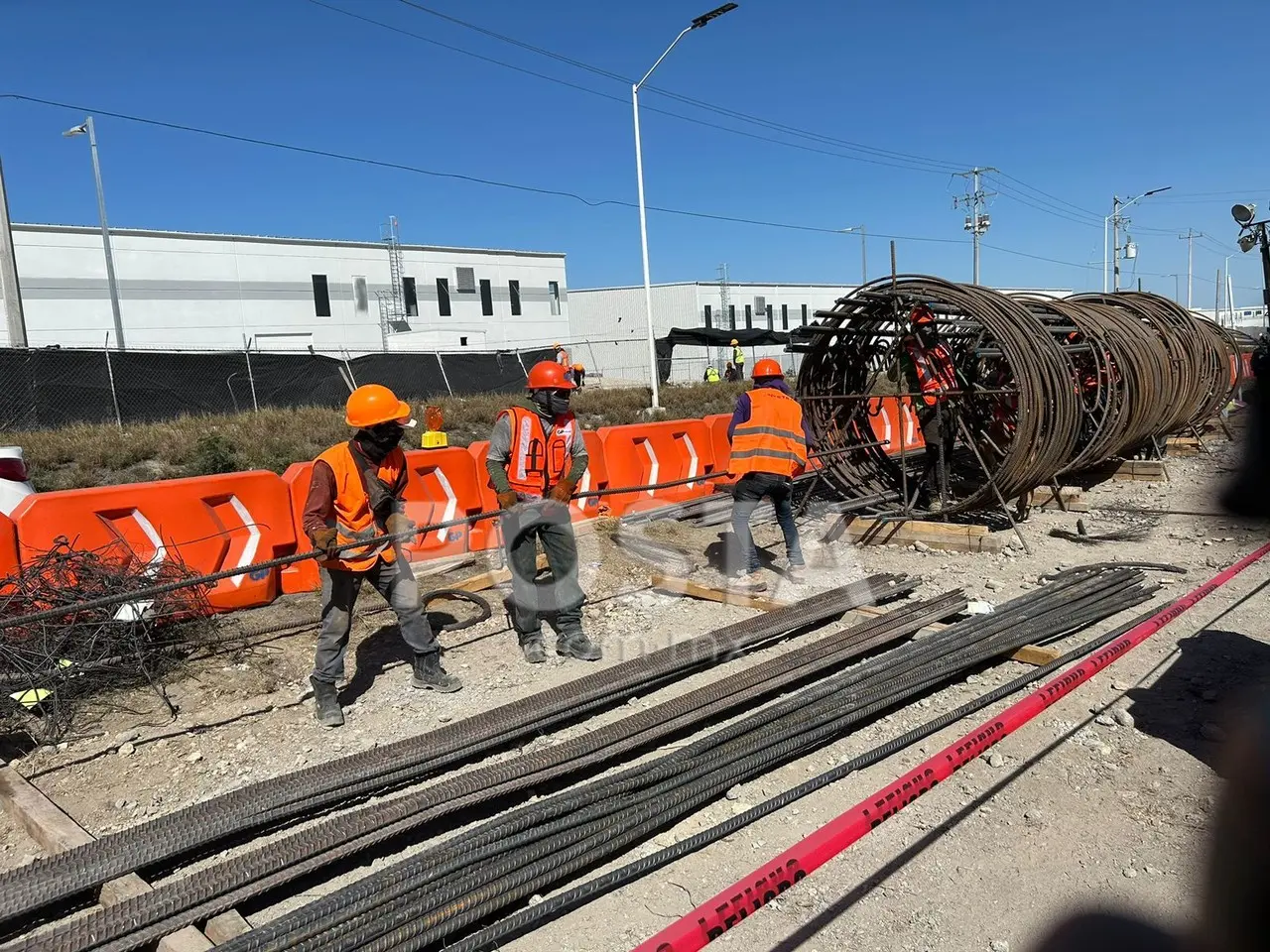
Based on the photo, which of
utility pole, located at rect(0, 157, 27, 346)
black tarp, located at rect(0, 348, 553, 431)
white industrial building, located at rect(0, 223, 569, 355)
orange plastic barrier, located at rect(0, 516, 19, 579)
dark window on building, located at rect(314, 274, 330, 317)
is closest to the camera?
orange plastic barrier, located at rect(0, 516, 19, 579)

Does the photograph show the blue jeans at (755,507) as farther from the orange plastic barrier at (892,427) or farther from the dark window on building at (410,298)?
the dark window on building at (410,298)

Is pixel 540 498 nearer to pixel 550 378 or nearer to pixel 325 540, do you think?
pixel 550 378

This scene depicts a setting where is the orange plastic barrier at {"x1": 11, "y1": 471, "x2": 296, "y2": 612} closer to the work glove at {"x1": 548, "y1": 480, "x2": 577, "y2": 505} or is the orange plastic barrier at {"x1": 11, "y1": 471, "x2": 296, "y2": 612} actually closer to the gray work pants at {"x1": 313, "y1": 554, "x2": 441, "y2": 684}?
the gray work pants at {"x1": 313, "y1": 554, "x2": 441, "y2": 684}

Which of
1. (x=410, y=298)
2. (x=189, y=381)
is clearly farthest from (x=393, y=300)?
(x=189, y=381)

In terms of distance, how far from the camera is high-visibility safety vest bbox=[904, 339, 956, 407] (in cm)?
935

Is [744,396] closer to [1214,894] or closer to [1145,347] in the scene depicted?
[1214,894]

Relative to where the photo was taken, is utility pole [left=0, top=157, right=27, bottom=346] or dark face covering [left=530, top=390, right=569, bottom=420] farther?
utility pole [left=0, top=157, right=27, bottom=346]

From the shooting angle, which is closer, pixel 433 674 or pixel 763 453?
pixel 433 674

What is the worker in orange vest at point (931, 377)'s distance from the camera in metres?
9.20

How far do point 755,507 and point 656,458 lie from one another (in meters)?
2.91

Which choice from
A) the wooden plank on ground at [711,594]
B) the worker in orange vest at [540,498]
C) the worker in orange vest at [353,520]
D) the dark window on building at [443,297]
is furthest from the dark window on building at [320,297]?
the worker in orange vest at [353,520]

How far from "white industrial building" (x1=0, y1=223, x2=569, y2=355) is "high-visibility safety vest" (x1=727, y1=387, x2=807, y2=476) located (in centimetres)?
2397

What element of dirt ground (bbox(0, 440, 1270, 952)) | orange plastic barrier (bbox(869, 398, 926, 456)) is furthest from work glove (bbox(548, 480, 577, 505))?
orange plastic barrier (bbox(869, 398, 926, 456))

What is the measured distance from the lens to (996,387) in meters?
10.9
